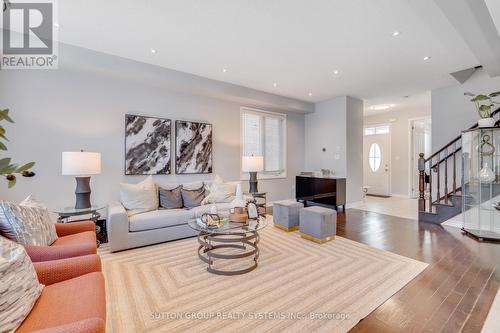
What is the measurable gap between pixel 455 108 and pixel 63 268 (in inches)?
267

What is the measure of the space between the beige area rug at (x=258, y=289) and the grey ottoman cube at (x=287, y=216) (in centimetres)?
73

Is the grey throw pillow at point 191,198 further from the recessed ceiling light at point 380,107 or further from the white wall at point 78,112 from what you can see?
the recessed ceiling light at point 380,107

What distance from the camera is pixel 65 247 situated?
1.86m

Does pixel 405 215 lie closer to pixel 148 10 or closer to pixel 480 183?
pixel 480 183

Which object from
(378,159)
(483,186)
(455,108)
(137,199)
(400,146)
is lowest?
(137,199)

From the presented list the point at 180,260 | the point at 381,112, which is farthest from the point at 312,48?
the point at 381,112

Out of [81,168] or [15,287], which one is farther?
[81,168]

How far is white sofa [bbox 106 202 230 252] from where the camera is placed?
10.1 ft

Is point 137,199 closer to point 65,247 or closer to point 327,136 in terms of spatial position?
point 65,247

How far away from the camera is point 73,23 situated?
2.79 m

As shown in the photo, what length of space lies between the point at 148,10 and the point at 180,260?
9.46ft

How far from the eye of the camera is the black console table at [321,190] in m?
5.47

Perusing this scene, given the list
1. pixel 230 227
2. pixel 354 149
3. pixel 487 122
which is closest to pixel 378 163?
pixel 354 149

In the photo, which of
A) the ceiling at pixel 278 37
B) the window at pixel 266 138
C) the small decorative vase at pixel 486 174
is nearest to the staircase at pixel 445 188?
the small decorative vase at pixel 486 174
